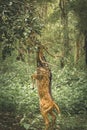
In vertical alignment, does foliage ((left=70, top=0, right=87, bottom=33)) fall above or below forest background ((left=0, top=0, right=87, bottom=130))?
above

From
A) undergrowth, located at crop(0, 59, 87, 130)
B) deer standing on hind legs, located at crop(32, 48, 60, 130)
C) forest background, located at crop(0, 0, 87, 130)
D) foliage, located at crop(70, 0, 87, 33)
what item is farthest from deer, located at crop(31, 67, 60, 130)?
foliage, located at crop(70, 0, 87, 33)

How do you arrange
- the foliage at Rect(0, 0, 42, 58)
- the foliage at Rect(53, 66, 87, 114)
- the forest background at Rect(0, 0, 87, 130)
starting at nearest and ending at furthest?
the foliage at Rect(0, 0, 42, 58)
the forest background at Rect(0, 0, 87, 130)
the foliage at Rect(53, 66, 87, 114)

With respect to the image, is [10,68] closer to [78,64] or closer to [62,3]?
[78,64]

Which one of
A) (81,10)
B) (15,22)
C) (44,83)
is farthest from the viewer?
(81,10)

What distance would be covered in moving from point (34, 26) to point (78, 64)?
10.2 m

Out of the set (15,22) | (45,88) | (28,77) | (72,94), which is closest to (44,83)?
(45,88)

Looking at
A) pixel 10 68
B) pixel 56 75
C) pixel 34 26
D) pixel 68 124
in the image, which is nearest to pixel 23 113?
pixel 68 124

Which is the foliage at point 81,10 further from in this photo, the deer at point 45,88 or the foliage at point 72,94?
the deer at point 45,88

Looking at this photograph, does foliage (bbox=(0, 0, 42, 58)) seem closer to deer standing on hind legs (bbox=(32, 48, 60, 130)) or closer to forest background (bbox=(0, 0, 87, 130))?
forest background (bbox=(0, 0, 87, 130))

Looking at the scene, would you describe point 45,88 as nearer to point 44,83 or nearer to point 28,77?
point 44,83

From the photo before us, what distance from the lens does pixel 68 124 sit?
934cm

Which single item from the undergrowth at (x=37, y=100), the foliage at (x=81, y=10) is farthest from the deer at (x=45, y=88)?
the foliage at (x=81, y=10)

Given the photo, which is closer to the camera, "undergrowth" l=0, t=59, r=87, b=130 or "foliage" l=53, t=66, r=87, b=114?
"undergrowth" l=0, t=59, r=87, b=130

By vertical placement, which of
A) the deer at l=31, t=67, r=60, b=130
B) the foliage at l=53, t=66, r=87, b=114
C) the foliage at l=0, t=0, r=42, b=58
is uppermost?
the foliage at l=0, t=0, r=42, b=58
